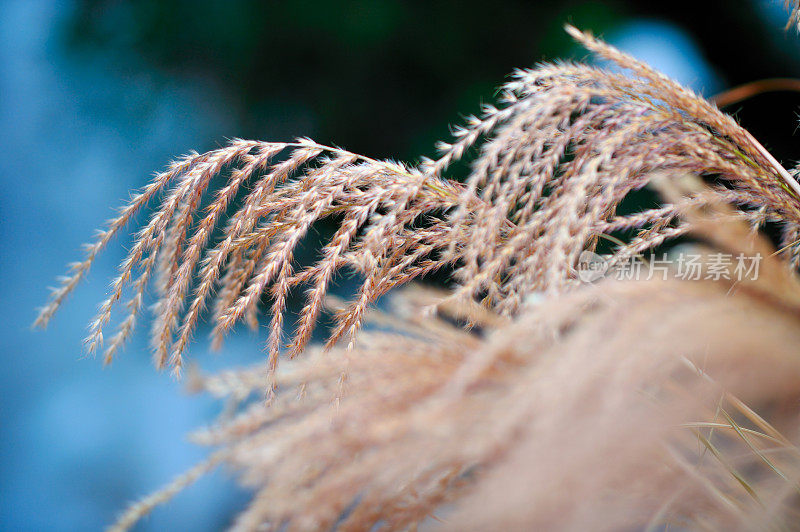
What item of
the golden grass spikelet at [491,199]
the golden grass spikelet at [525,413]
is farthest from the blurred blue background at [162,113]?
the golden grass spikelet at [525,413]

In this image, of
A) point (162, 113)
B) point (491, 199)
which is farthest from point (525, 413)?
point (162, 113)

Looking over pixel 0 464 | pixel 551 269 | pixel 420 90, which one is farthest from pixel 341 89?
pixel 551 269

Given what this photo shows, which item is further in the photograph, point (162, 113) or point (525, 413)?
point (162, 113)

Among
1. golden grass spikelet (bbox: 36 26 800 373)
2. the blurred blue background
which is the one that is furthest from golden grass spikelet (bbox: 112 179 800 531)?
the blurred blue background

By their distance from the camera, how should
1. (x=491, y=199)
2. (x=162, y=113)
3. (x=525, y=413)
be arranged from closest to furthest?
(x=525, y=413) → (x=491, y=199) → (x=162, y=113)

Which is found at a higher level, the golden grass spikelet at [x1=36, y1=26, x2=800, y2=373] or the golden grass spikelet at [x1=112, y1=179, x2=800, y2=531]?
the golden grass spikelet at [x1=36, y1=26, x2=800, y2=373]

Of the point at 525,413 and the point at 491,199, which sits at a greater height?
the point at 491,199

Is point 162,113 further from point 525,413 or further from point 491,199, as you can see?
point 525,413

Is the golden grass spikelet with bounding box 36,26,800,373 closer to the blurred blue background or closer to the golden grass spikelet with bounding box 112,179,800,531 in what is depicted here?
the golden grass spikelet with bounding box 112,179,800,531
